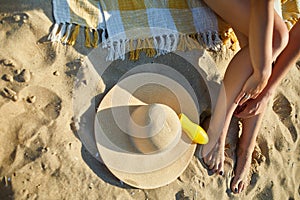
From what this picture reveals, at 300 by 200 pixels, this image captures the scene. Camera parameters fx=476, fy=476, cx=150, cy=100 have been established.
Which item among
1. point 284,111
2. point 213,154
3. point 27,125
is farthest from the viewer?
point 284,111

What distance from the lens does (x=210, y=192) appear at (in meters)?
1.88

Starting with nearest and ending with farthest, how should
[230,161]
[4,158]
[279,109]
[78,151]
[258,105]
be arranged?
[4,158]
[78,151]
[258,105]
[230,161]
[279,109]

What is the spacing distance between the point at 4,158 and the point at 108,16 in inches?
26.9

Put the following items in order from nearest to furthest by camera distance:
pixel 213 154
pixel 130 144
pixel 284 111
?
1. pixel 130 144
2. pixel 213 154
3. pixel 284 111

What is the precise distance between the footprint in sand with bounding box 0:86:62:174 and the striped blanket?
0.24m

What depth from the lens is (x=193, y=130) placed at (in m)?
1.82

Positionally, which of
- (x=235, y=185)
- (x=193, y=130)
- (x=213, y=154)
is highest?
(x=193, y=130)

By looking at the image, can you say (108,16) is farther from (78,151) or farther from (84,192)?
(84,192)

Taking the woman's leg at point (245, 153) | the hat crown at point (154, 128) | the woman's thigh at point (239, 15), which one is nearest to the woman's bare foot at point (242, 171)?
the woman's leg at point (245, 153)

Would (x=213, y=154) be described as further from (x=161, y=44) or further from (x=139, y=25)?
(x=139, y=25)

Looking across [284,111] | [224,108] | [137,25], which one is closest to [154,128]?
[224,108]

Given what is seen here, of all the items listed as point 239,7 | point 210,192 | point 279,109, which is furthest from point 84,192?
point 279,109

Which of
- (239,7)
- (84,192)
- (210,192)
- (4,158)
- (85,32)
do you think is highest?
(239,7)

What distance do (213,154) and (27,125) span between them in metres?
0.74
